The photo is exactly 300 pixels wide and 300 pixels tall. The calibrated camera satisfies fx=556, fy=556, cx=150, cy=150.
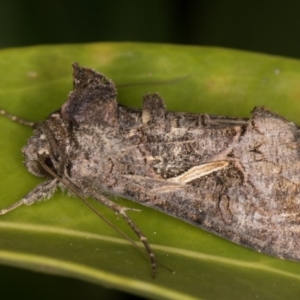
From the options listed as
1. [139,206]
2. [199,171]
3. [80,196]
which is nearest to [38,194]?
[80,196]

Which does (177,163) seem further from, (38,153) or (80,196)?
(38,153)

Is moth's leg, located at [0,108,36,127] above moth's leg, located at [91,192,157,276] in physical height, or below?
above

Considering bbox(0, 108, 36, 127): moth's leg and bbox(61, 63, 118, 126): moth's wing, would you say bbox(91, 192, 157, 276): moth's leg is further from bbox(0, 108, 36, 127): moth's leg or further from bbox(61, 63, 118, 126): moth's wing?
bbox(0, 108, 36, 127): moth's leg

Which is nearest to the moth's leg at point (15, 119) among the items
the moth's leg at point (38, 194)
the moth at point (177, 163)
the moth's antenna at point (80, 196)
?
the moth at point (177, 163)

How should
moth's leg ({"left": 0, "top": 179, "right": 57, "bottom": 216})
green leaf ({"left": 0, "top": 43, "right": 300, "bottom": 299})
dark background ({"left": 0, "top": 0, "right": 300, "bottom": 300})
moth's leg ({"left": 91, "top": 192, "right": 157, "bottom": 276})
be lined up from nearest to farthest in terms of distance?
green leaf ({"left": 0, "top": 43, "right": 300, "bottom": 299}) → moth's leg ({"left": 91, "top": 192, "right": 157, "bottom": 276}) → moth's leg ({"left": 0, "top": 179, "right": 57, "bottom": 216}) → dark background ({"left": 0, "top": 0, "right": 300, "bottom": 300})

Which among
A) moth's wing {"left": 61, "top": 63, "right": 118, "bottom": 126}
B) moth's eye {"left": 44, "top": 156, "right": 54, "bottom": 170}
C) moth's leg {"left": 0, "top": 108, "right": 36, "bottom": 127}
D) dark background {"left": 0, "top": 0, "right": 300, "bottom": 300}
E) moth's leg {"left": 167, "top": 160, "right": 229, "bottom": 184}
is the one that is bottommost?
moth's eye {"left": 44, "top": 156, "right": 54, "bottom": 170}

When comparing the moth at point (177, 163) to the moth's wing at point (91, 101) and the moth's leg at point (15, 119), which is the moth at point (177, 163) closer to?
the moth's wing at point (91, 101)

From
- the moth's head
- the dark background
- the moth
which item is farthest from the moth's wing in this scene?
the dark background
